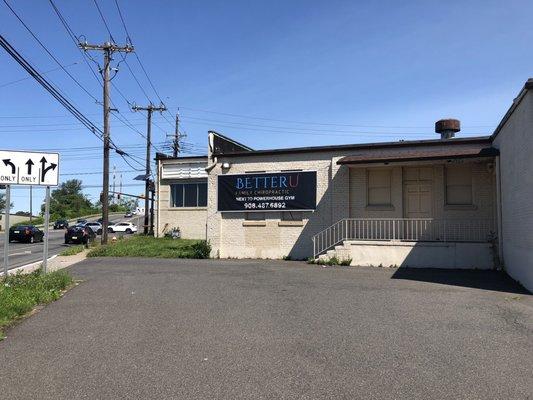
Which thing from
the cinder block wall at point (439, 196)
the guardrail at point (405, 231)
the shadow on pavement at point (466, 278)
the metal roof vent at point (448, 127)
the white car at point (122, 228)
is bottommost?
the shadow on pavement at point (466, 278)

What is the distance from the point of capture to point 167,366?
6004 millimetres

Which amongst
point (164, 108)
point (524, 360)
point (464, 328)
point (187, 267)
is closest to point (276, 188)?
point (187, 267)

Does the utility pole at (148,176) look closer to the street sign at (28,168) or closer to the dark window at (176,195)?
the dark window at (176,195)

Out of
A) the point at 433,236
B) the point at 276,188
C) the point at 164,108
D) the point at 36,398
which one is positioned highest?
the point at 164,108

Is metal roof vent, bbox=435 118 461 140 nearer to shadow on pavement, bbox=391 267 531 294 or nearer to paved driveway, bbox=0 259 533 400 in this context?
shadow on pavement, bbox=391 267 531 294

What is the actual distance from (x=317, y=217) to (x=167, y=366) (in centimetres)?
1484

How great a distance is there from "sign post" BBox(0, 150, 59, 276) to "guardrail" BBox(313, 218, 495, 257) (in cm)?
1003

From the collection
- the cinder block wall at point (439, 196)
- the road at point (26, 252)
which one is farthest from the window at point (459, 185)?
the road at point (26, 252)

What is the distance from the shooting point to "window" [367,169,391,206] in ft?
64.2

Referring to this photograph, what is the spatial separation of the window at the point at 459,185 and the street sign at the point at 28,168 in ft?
43.1

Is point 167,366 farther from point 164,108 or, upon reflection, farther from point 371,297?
point 164,108

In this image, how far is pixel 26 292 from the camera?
1034 centimetres

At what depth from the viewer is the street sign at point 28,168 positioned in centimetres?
1172

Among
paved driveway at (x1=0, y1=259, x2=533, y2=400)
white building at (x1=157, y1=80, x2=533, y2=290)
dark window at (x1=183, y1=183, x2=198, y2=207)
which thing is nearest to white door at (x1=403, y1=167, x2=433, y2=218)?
white building at (x1=157, y1=80, x2=533, y2=290)
